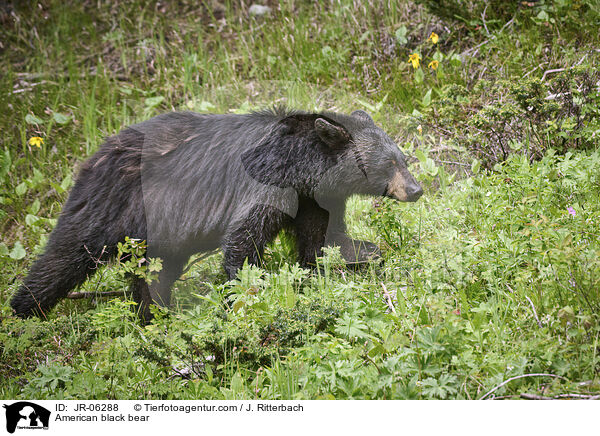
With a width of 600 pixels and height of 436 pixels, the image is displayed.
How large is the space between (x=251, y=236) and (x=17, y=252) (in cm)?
273

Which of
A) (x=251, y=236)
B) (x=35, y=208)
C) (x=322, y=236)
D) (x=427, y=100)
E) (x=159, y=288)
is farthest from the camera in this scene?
(x=35, y=208)

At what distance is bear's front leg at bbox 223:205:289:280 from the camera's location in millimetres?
3811

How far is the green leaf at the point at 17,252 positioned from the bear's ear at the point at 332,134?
3188 mm

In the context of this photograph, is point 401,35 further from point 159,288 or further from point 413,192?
point 159,288

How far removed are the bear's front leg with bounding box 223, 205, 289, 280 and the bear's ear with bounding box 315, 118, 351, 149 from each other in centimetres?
60

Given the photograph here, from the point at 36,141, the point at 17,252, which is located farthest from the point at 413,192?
the point at 36,141

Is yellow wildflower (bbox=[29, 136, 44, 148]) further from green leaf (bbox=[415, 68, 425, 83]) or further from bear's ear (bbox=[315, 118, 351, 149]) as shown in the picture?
green leaf (bbox=[415, 68, 425, 83])

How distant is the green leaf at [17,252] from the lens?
5211 mm

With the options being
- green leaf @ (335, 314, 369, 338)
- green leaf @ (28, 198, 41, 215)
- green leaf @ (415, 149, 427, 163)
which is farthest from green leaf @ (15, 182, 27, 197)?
green leaf @ (335, 314, 369, 338)

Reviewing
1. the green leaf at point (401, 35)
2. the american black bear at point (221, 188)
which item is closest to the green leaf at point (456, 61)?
the green leaf at point (401, 35)

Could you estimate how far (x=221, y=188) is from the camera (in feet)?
13.2

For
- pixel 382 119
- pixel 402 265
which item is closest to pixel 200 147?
pixel 402 265

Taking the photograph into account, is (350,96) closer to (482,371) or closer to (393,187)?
(393,187)

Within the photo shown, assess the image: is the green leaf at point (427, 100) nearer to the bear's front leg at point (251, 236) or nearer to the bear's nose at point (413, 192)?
the bear's nose at point (413, 192)
